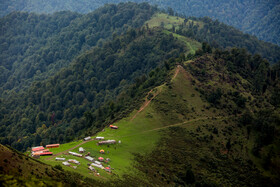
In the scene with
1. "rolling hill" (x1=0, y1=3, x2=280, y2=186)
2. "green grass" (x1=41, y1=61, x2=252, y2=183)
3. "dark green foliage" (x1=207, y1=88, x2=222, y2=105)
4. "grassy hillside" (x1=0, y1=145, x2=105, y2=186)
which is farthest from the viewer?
"dark green foliage" (x1=207, y1=88, x2=222, y2=105)

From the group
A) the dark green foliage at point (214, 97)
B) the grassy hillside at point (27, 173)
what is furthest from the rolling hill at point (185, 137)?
the dark green foliage at point (214, 97)

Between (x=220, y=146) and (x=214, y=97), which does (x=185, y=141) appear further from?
(x=214, y=97)

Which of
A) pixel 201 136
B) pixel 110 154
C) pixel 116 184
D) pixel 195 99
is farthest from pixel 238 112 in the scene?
pixel 116 184

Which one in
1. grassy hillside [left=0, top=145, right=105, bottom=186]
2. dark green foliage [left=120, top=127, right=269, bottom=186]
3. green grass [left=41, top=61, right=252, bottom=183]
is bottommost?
dark green foliage [left=120, top=127, right=269, bottom=186]

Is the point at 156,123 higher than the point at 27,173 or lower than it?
lower

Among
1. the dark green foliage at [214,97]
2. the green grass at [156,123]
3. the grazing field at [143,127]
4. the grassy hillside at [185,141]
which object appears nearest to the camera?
the grazing field at [143,127]

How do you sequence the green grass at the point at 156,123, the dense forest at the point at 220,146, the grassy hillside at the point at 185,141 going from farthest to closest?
1. the dense forest at the point at 220,146
2. the grassy hillside at the point at 185,141
3. the green grass at the point at 156,123

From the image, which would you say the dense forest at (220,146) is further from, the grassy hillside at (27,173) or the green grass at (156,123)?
the grassy hillside at (27,173)

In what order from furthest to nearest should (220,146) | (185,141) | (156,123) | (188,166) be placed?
(156,123) < (220,146) < (185,141) < (188,166)

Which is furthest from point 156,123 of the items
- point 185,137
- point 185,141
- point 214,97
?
point 214,97

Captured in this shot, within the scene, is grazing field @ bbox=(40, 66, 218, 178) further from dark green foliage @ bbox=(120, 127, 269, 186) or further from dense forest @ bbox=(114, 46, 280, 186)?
dark green foliage @ bbox=(120, 127, 269, 186)

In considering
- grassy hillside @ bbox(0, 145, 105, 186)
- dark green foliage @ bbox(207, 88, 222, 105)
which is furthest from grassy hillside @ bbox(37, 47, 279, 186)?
grassy hillside @ bbox(0, 145, 105, 186)

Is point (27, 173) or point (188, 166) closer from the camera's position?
point (27, 173)

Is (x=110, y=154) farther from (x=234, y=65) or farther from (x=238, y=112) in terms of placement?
(x=234, y=65)
